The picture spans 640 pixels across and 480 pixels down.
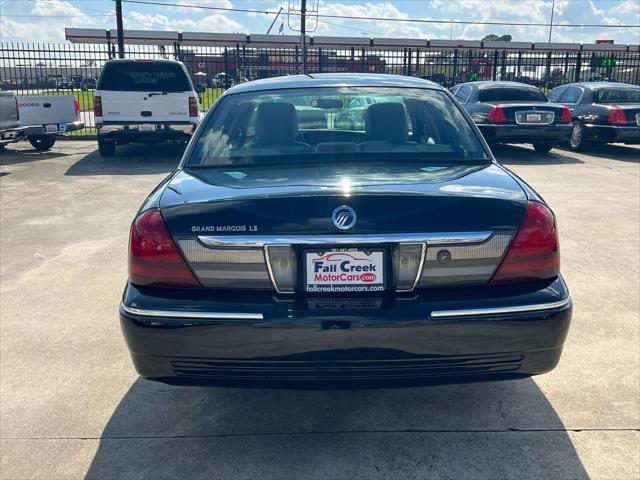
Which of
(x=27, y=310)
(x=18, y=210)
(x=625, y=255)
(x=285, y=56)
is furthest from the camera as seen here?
(x=285, y=56)

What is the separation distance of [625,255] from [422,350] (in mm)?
4247

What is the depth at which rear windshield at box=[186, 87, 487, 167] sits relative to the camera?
3.39 meters

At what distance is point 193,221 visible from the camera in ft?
8.59

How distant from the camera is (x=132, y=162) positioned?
13078 millimetres

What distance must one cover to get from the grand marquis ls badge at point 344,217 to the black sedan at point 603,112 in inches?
485

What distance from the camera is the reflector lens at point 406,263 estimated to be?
8.38ft

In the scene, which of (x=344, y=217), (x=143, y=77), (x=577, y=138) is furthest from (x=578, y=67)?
(x=344, y=217)

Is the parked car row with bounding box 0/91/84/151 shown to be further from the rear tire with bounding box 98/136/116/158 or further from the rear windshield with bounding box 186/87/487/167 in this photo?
the rear windshield with bounding box 186/87/487/167

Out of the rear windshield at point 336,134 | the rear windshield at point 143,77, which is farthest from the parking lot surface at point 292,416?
the rear windshield at point 143,77

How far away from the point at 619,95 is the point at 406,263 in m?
13.4

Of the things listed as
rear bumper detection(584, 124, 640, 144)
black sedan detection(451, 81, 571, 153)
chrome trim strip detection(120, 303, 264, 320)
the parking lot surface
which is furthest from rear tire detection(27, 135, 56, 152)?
chrome trim strip detection(120, 303, 264, 320)

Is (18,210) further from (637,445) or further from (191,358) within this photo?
(637,445)

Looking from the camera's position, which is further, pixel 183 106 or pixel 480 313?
pixel 183 106

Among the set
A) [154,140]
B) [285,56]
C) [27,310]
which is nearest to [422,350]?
[27,310]
